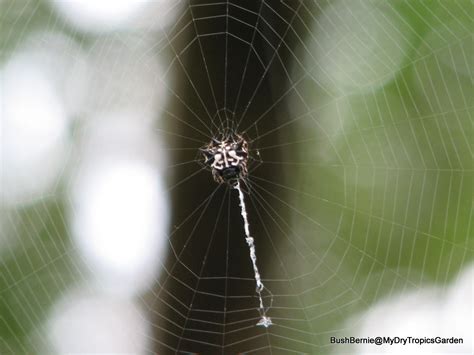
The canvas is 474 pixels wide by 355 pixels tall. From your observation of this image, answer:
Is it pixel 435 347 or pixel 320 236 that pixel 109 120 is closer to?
pixel 320 236

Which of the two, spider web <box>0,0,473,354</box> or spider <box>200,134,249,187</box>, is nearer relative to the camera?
spider web <box>0,0,473,354</box>

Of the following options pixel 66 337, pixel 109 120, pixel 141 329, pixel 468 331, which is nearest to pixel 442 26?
pixel 468 331

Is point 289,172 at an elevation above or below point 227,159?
below

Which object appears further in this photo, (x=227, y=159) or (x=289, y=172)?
(x=227, y=159)

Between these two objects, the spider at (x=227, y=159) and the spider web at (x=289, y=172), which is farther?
the spider at (x=227, y=159)
